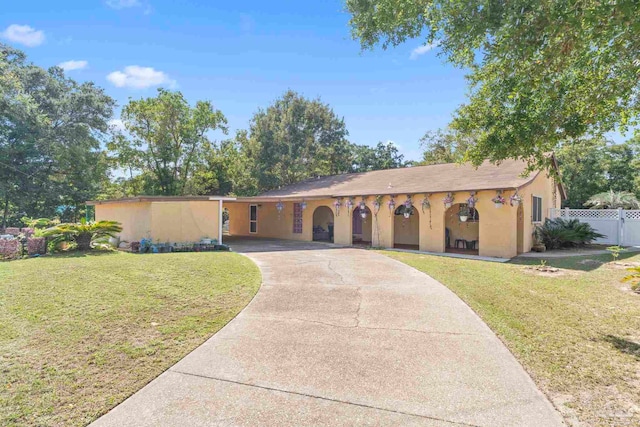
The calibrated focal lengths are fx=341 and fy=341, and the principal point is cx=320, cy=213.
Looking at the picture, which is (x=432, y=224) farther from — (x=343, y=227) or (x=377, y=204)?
→ (x=343, y=227)

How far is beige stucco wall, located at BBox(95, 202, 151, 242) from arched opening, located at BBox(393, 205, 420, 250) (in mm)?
11315

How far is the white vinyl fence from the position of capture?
15.6m

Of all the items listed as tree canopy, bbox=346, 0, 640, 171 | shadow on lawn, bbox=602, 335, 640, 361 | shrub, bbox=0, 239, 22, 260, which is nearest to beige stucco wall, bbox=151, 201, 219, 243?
shrub, bbox=0, 239, 22, 260

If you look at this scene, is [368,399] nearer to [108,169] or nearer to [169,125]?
[169,125]

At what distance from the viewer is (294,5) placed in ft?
35.2

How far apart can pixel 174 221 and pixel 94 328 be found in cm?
1037

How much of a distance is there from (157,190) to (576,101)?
2831cm

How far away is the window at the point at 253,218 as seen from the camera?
22.4m

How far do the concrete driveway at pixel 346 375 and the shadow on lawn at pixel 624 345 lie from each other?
150cm

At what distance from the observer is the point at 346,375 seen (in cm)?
354

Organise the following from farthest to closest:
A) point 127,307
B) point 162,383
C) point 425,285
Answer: point 425,285 < point 127,307 < point 162,383

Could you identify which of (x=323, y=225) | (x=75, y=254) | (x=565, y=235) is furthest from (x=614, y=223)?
(x=75, y=254)

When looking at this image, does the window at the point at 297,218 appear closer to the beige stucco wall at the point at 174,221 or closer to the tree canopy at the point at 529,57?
the beige stucco wall at the point at 174,221

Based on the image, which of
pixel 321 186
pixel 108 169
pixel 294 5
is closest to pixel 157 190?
pixel 108 169
